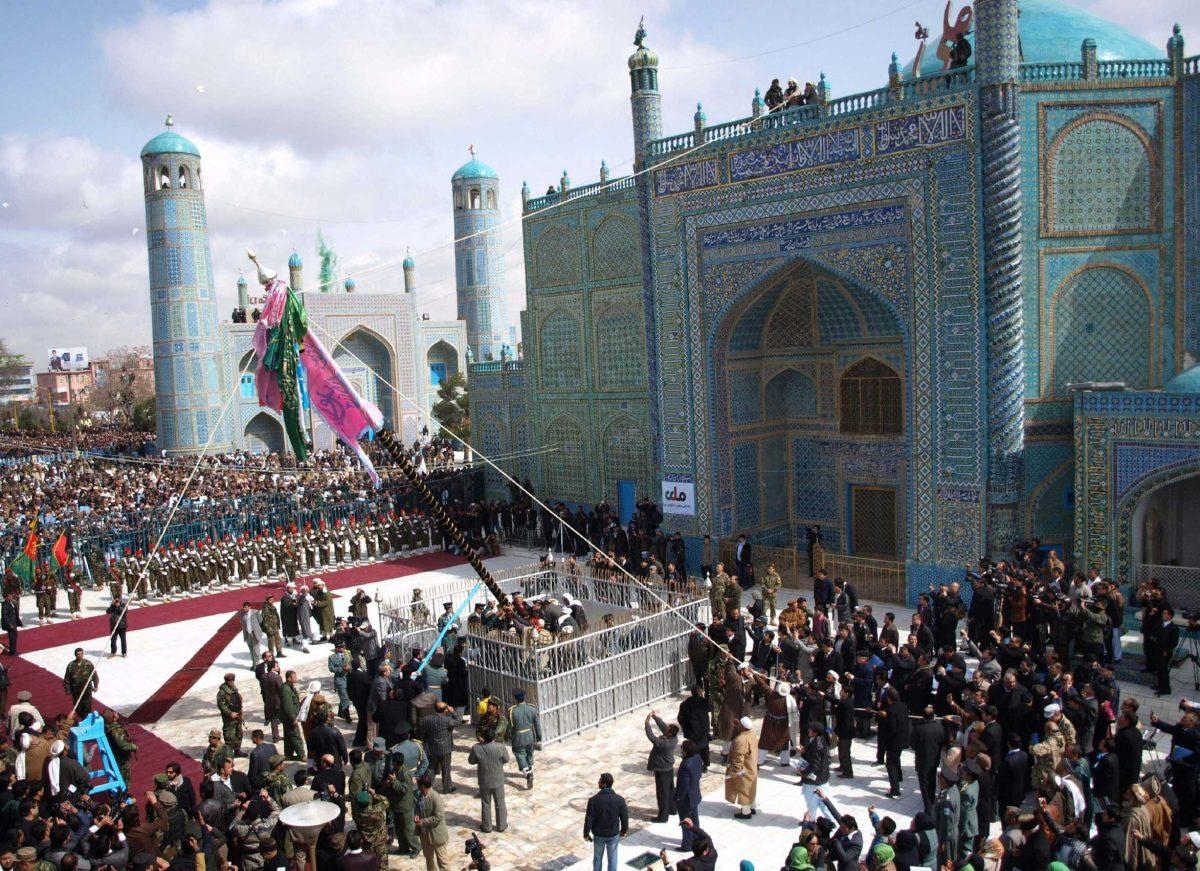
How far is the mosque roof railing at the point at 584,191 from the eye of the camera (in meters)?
20.2

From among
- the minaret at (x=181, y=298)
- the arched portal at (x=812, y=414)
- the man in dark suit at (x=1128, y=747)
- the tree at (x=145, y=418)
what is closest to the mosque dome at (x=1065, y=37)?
the arched portal at (x=812, y=414)

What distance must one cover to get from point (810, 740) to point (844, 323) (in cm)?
999

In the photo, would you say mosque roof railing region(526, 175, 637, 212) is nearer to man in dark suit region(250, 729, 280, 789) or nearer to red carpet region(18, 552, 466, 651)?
red carpet region(18, 552, 466, 651)

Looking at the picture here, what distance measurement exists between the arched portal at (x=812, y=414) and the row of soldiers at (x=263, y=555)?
7426mm

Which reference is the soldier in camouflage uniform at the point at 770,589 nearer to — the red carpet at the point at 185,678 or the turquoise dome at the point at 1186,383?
the turquoise dome at the point at 1186,383

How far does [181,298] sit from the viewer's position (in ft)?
107

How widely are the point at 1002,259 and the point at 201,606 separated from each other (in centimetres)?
1427

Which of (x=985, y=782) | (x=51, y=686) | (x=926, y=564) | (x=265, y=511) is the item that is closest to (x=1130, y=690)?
(x=926, y=564)

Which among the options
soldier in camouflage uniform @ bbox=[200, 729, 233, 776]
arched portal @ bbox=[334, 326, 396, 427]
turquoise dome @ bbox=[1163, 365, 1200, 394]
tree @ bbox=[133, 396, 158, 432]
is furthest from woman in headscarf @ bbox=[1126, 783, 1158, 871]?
tree @ bbox=[133, 396, 158, 432]

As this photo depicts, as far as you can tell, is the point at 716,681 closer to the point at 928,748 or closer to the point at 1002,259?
the point at 928,748

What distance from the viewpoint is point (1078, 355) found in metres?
14.4

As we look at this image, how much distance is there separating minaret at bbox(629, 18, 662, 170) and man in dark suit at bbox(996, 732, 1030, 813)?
13.0 m

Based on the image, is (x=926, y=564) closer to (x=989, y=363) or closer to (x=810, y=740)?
(x=989, y=363)

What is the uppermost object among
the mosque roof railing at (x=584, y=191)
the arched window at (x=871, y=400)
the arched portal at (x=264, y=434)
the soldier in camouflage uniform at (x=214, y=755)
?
the mosque roof railing at (x=584, y=191)
